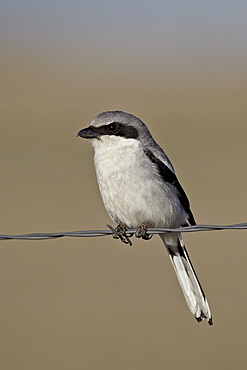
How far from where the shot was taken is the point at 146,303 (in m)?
10.1

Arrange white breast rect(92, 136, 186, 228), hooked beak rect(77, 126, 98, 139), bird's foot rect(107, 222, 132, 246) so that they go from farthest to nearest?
1. hooked beak rect(77, 126, 98, 139)
2. bird's foot rect(107, 222, 132, 246)
3. white breast rect(92, 136, 186, 228)

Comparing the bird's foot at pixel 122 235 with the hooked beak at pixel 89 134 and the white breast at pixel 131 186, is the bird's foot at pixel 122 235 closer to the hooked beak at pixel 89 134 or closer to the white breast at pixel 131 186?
the white breast at pixel 131 186

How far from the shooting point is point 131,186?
538 centimetres

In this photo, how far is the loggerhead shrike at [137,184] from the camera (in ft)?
17.8

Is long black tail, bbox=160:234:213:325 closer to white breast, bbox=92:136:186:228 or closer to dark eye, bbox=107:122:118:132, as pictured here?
white breast, bbox=92:136:186:228

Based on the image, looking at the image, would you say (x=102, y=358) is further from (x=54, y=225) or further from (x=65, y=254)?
(x=54, y=225)

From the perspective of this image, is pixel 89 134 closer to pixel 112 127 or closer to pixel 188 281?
pixel 112 127

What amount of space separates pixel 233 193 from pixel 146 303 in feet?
19.4

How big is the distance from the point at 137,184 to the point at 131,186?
0.06m

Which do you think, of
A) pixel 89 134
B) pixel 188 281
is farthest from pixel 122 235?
pixel 89 134

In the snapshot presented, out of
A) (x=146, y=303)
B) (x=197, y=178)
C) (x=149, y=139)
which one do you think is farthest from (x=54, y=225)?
(x=149, y=139)

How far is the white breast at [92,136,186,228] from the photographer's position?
5.41 meters

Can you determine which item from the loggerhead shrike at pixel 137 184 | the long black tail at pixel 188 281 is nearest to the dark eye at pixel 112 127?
the loggerhead shrike at pixel 137 184

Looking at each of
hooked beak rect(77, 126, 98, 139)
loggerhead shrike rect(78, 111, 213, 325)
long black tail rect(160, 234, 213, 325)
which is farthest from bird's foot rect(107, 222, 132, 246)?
hooked beak rect(77, 126, 98, 139)
